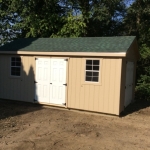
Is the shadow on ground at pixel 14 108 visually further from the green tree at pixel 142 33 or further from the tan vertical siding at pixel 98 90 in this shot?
the green tree at pixel 142 33

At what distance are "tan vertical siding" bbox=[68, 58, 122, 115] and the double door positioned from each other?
0.39 m

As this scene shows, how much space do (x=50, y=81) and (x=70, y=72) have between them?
107 centimetres

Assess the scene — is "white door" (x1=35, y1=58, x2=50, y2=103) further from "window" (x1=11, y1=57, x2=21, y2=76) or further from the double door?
"window" (x1=11, y1=57, x2=21, y2=76)

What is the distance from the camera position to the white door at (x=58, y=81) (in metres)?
8.86

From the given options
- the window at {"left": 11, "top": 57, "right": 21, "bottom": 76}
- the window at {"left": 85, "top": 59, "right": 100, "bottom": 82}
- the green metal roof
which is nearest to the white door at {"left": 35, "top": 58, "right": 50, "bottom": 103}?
the green metal roof

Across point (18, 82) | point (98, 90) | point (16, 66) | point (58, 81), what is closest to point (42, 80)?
point (58, 81)

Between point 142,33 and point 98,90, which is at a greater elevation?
point 142,33

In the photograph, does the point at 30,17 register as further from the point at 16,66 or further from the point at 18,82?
the point at 18,82

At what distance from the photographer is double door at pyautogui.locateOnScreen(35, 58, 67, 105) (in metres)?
8.89

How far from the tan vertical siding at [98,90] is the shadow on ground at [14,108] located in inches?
67.7

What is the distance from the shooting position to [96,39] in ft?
31.7

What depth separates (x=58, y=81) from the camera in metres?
8.97

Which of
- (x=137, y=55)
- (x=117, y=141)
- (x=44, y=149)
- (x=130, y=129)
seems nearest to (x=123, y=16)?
(x=137, y=55)

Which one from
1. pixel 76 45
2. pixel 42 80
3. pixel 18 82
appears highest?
pixel 76 45
